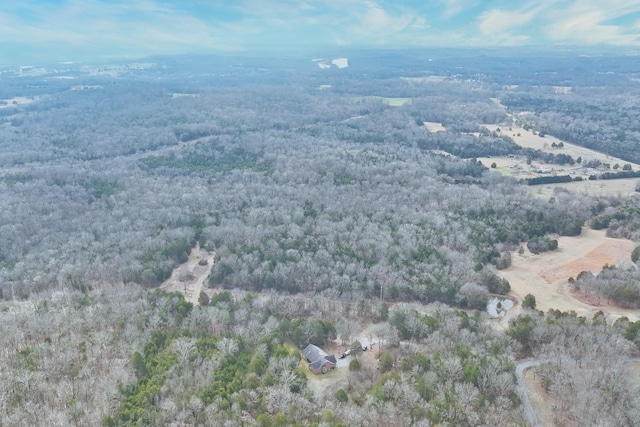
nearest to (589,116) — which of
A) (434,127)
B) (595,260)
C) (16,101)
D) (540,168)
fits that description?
(434,127)

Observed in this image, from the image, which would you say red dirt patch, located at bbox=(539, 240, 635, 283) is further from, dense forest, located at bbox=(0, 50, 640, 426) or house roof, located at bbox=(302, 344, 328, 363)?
house roof, located at bbox=(302, 344, 328, 363)

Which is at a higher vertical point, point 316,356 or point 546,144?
point 546,144

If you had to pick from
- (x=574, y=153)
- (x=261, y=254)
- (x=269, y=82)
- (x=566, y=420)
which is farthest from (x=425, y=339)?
(x=269, y=82)

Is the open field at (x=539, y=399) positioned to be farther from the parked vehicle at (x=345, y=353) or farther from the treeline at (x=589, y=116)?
the treeline at (x=589, y=116)

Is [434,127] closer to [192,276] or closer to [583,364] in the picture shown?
[192,276]

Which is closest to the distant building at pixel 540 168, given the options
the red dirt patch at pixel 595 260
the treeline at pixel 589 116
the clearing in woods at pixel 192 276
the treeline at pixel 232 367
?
the treeline at pixel 589 116

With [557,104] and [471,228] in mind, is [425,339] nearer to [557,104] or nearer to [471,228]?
[471,228]
